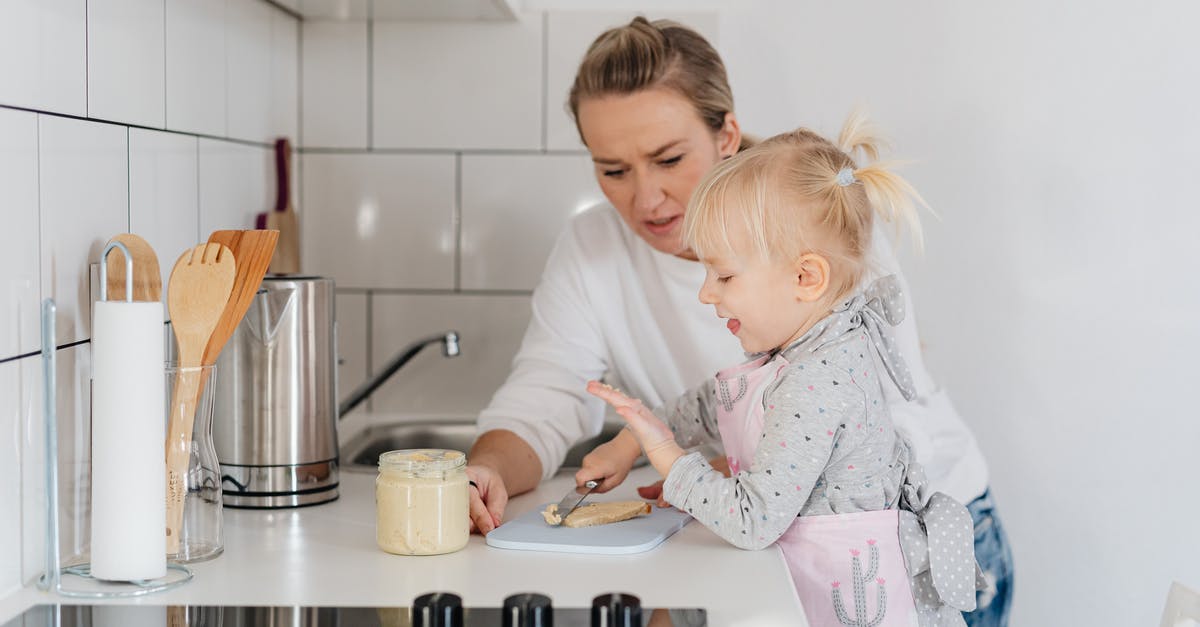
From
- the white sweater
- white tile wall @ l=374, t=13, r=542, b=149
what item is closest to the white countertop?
the white sweater

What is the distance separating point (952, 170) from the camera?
1.89 meters

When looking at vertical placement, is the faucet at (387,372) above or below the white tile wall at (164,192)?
below

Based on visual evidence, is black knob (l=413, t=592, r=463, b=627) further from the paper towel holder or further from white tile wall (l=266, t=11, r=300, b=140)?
white tile wall (l=266, t=11, r=300, b=140)

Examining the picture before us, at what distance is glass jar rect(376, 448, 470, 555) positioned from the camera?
3.43 ft

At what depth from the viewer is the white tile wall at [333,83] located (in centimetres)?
195

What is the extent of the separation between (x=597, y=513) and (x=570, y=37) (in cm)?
103

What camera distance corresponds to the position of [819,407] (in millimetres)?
1050

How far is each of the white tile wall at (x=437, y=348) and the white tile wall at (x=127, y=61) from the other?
2.56 ft

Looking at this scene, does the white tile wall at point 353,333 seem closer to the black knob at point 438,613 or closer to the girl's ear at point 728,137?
the girl's ear at point 728,137

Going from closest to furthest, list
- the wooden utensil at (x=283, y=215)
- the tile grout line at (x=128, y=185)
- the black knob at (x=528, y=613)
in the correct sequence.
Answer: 1. the black knob at (x=528, y=613)
2. the tile grout line at (x=128, y=185)
3. the wooden utensil at (x=283, y=215)

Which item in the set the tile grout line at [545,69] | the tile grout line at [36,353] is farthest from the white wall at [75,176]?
the tile grout line at [545,69]

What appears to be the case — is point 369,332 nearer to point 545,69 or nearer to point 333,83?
point 333,83

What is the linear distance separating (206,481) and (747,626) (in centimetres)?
50

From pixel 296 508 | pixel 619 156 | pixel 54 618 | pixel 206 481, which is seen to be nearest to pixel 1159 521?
pixel 619 156
